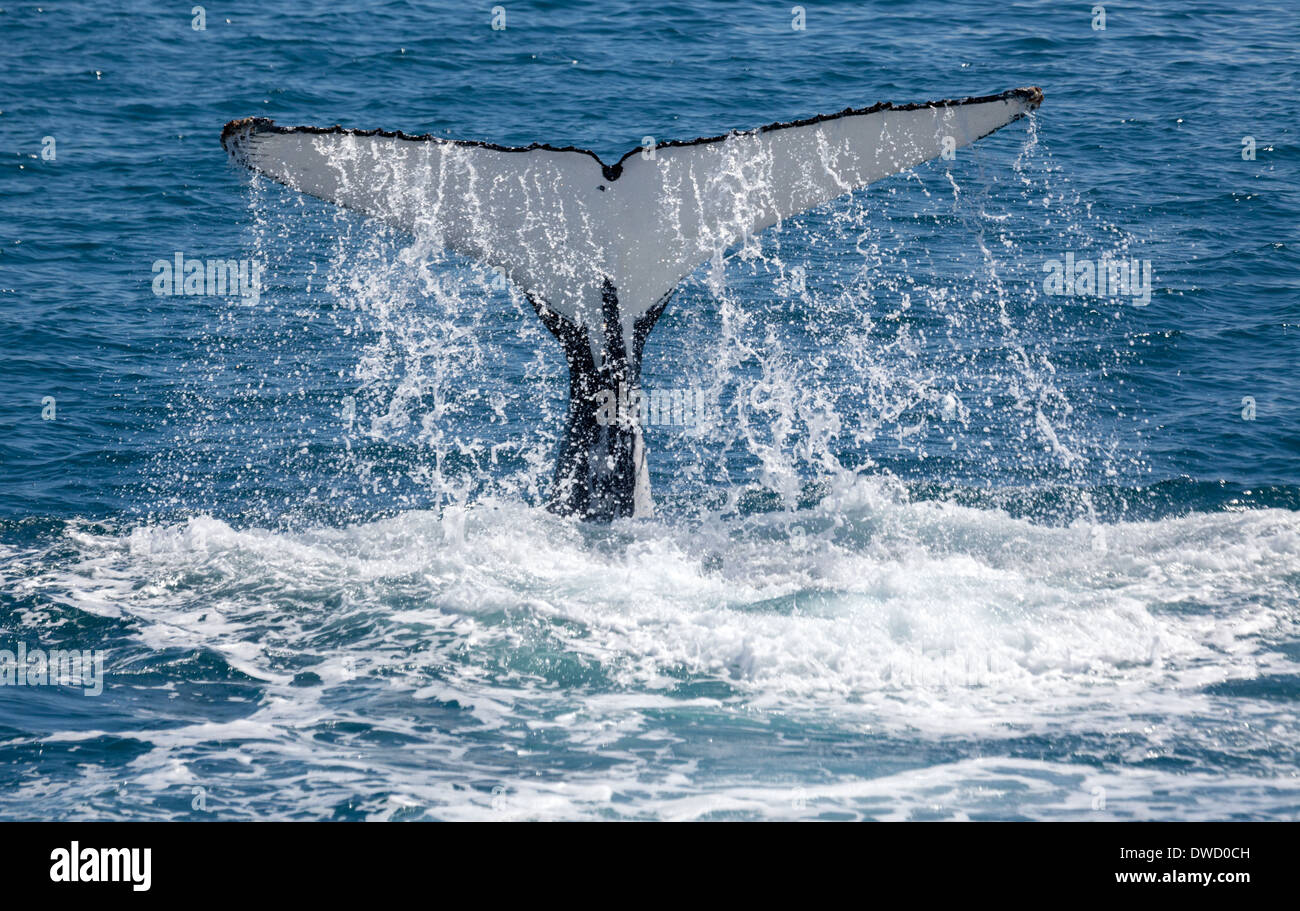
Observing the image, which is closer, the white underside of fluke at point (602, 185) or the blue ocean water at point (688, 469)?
the blue ocean water at point (688, 469)

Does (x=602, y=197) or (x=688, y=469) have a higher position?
(x=602, y=197)

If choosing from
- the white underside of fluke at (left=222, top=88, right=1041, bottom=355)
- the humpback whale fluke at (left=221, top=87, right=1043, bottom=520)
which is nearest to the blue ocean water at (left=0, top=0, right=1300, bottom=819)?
the humpback whale fluke at (left=221, top=87, right=1043, bottom=520)

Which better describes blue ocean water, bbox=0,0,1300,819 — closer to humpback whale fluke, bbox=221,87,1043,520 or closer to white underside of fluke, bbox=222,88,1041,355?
humpback whale fluke, bbox=221,87,1043,520

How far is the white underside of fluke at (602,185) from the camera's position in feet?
33.0

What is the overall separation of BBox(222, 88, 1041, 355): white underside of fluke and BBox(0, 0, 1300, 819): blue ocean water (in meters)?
0.76

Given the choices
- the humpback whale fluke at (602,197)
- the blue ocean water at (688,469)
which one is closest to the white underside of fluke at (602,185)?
the humpback whale fluke at (602,197)

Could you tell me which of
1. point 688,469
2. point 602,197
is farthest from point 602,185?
point 688,469

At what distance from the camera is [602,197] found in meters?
10.9

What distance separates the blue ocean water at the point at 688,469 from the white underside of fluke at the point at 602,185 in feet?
2.48

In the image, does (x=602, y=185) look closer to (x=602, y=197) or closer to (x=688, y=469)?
(x=602, y=197)

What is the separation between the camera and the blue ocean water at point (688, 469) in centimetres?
945

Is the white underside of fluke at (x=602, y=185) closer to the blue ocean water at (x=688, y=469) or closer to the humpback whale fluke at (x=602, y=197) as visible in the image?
the humpback whale fluke at (x=602, y=197)

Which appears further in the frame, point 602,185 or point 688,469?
point 688,469

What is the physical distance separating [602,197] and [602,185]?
91 millimetres
